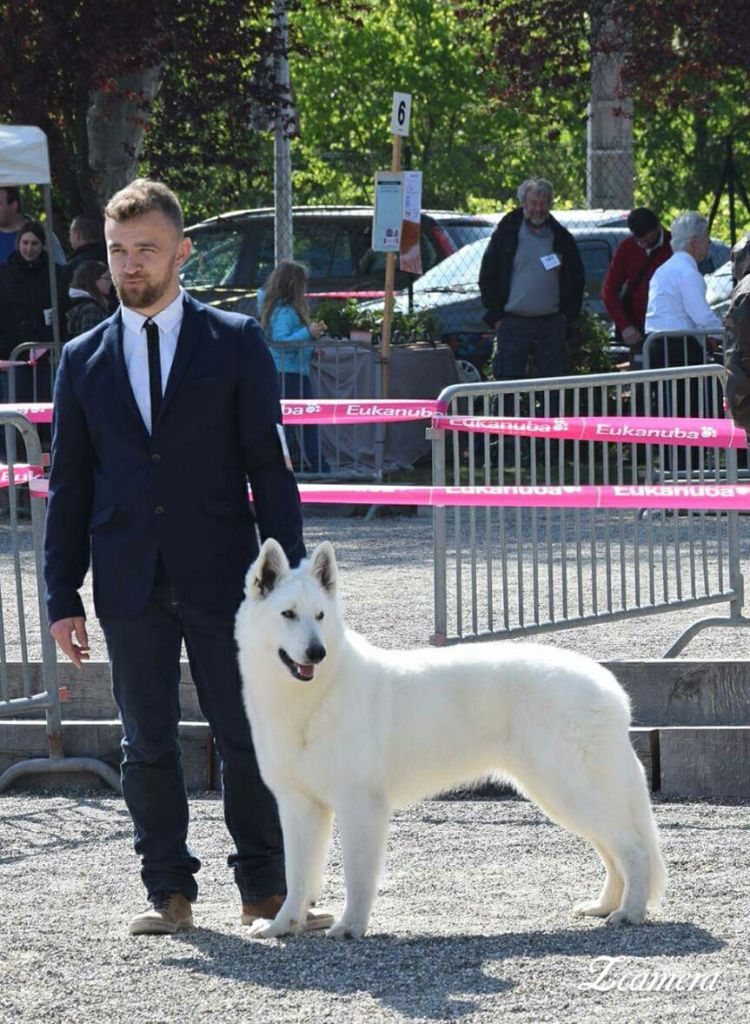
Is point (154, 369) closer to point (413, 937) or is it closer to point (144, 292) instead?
point (144, 292)

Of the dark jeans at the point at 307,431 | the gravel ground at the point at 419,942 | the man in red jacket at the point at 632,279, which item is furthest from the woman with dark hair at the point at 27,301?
the gravel ground at the point at 419,942

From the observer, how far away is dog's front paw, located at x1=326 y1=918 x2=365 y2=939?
5.21m

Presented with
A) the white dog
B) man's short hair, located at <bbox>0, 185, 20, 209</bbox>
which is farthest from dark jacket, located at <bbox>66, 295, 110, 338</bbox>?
the white dog

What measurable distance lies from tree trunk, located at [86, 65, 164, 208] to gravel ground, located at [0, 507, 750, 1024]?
1335cm

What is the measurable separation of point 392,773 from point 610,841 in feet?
2.17

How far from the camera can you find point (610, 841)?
5.36 meters

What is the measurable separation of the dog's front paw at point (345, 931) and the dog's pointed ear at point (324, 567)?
936mm

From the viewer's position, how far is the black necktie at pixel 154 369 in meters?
5.25

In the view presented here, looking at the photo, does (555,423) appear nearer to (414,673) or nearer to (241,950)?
(414,673)

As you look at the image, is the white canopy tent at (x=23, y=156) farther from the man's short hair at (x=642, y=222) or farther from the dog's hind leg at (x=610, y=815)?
the dog's hind leg at (x=610, y=815)

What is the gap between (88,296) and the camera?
14.4m

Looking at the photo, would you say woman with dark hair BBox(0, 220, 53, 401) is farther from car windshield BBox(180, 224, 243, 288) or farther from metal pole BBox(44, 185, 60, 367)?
car windshield BBox(180, 224, 243, 288)

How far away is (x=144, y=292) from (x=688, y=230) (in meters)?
9.78

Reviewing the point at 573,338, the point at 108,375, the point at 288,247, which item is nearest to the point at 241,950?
the point at 108,375
